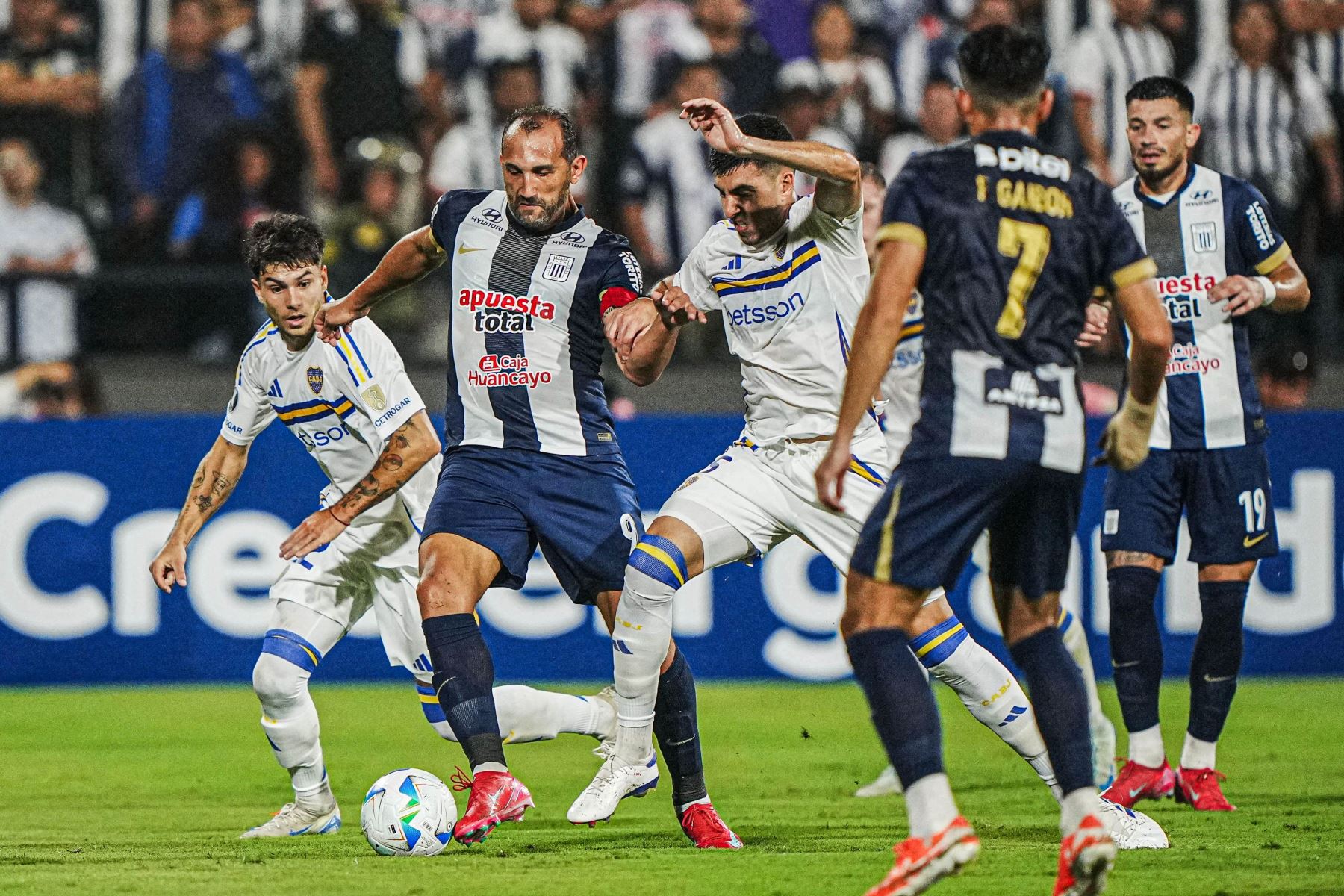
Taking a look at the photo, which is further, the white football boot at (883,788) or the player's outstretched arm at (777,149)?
the white football boot at (883,788)

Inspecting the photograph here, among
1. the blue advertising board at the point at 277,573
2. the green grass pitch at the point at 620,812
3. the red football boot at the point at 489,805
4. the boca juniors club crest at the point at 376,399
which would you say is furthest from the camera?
the blue advertising board at the point at 277,573

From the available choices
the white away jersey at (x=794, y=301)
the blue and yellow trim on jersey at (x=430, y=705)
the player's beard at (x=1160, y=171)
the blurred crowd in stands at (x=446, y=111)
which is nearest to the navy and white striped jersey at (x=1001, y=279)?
the white away jersey at (x=794, y=301)

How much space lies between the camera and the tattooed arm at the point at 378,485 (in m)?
6.10

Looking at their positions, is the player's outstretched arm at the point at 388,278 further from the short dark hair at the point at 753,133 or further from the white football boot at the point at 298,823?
→ the white football boot at the point at 298,823

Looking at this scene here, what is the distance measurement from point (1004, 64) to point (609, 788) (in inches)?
109

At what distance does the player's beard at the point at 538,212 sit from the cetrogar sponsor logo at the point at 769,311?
26.4 inches

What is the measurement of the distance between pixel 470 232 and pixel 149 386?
6096 mm

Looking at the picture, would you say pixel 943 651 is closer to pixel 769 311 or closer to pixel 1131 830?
pixel 1131 830

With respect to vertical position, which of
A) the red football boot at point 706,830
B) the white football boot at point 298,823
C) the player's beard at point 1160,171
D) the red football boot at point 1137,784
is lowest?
the white football boot at point 298,823

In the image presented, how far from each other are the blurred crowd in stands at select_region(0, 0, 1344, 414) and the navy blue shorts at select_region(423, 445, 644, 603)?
17.8ft

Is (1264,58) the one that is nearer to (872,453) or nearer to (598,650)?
(598,650)

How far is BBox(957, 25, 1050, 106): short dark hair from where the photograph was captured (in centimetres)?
446

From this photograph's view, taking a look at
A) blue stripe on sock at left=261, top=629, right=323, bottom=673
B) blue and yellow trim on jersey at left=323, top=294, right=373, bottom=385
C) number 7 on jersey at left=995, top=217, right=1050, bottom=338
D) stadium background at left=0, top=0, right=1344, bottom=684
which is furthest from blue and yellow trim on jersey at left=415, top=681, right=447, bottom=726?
stadium background at left=0, top=0, right=1344, bottom=684

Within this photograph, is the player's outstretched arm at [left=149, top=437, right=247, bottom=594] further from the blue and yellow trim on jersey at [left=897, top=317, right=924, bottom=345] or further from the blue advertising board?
the blue advertising board
